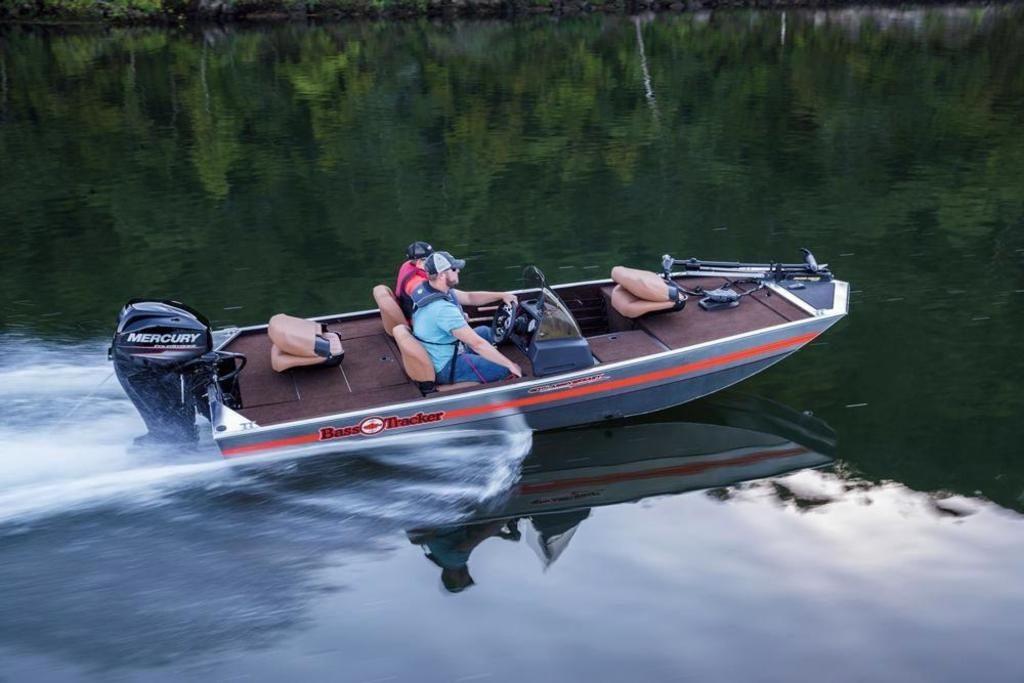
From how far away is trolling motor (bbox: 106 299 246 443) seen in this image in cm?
834

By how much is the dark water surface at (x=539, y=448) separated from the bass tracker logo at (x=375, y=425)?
0.44 metres

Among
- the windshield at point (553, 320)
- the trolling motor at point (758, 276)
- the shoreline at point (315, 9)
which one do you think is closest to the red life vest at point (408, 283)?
the windshield at point (553, 320)

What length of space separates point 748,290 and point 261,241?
9.60 m

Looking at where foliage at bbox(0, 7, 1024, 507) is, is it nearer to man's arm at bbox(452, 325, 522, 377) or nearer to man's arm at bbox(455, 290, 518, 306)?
man's arm at bbox(455, 290, 518, 306)

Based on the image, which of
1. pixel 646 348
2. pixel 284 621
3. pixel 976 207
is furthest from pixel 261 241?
pixel 976 207

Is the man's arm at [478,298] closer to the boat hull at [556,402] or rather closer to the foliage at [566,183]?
the boat hull at [556,402]

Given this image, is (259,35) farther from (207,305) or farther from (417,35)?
(207,305)

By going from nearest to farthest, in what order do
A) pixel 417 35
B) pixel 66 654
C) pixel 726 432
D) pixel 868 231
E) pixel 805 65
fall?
pixel 66 654
pixel 726 432
pixel 868 231
pixel 805 65
pixel 417 35

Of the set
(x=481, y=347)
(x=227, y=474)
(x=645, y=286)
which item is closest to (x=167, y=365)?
(x=227, y=474)

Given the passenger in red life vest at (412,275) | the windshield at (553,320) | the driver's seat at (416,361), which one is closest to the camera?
the driver's seat at (416,361)

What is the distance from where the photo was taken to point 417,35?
43.4 meters

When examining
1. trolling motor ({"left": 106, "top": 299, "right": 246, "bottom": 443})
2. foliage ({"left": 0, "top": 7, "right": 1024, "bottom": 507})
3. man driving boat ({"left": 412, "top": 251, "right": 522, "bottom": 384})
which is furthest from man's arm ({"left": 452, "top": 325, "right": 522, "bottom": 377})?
foliage ({"left": 0, "top": 7, "right": 1024, "bottom": 507})

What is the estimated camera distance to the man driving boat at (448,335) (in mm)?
8781

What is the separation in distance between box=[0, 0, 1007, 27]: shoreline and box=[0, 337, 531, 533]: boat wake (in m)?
42.4
